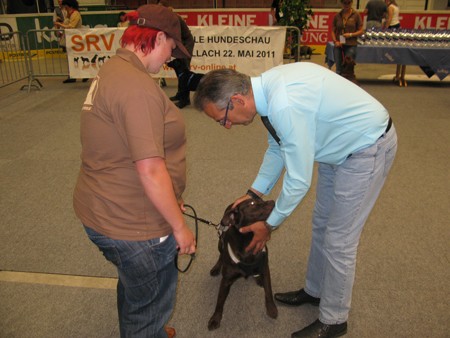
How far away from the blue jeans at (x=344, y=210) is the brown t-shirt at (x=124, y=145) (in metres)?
0.75

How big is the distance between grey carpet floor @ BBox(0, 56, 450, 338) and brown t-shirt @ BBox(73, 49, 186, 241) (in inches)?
42.5

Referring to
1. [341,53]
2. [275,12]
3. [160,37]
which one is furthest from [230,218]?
[275,12]

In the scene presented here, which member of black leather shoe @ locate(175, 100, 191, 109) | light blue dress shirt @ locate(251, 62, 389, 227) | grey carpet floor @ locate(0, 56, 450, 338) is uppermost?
light blue dress shirt @ locate(251, 62, 389, 227)

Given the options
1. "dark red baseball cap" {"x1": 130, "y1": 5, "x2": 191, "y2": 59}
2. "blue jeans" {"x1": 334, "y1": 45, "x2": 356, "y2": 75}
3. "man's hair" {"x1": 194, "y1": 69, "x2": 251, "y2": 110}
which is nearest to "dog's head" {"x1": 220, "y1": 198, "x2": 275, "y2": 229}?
"man's hair" {"x1": 194, "y1": 69, "x2": 251, "y2": 110}

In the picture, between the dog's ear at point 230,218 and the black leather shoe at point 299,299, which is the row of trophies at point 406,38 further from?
the dog's ear at point 230,218

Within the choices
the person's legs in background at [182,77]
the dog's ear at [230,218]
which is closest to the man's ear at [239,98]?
the dog's ear at [230,218]

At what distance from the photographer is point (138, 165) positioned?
1324 millimetres

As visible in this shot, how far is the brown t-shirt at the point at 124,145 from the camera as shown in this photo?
1.30m

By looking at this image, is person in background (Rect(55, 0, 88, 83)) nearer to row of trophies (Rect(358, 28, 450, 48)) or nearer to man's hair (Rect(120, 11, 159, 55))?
row of trophies (Rect(358, 28, 450, 48))

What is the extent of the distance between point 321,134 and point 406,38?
23.6ft

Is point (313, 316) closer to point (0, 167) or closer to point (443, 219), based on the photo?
point (443, 219)

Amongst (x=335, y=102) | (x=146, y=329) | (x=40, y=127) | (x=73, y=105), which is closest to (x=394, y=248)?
(x=335, y=102)

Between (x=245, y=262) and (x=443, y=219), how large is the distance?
198 cm

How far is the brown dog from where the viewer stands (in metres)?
2.13
